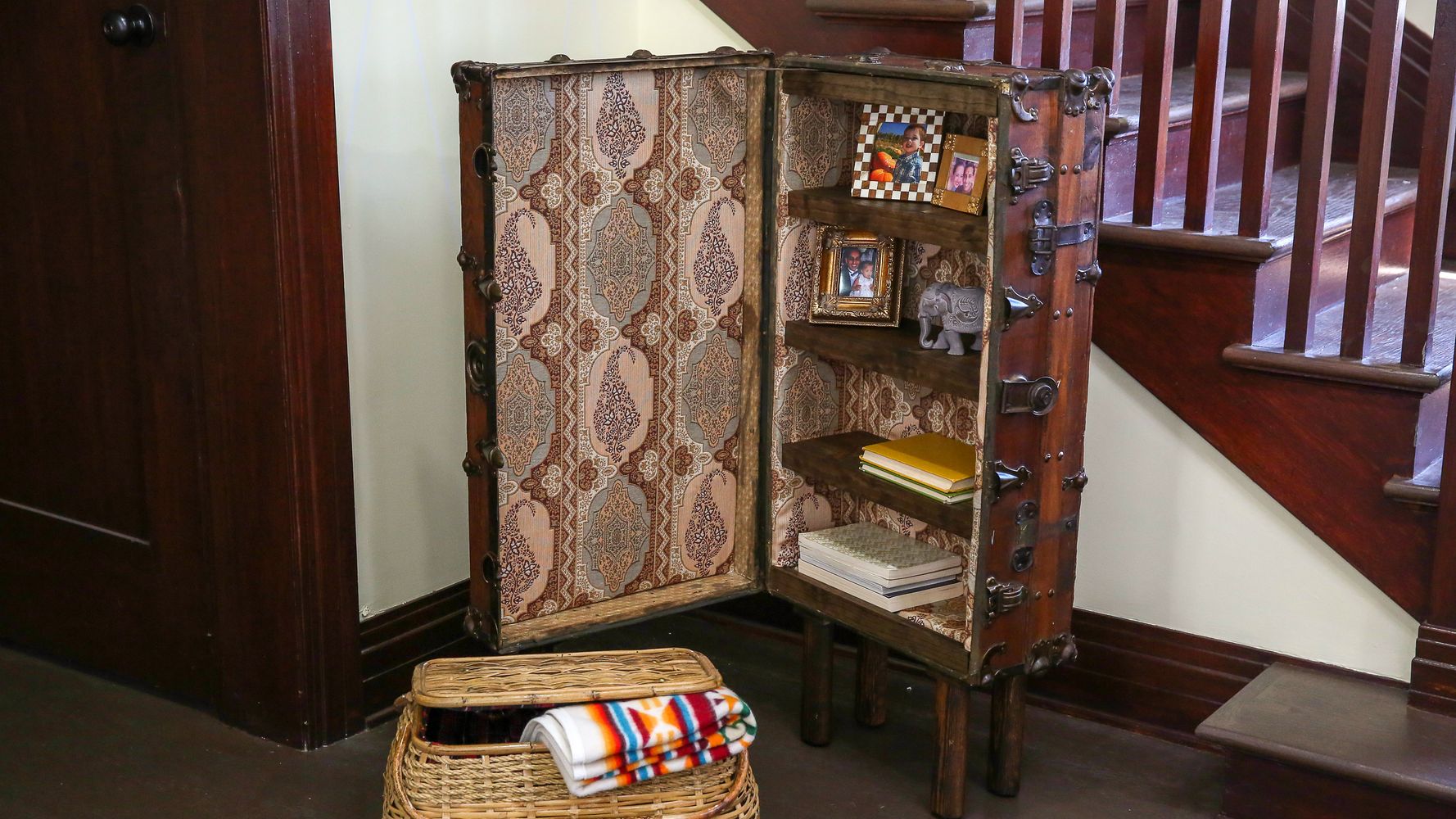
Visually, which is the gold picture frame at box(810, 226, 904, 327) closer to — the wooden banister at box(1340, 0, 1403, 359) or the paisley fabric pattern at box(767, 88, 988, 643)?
the paisley fabric pattern at box(767, 88, 988, 643)

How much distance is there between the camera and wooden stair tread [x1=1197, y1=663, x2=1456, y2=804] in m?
2.05

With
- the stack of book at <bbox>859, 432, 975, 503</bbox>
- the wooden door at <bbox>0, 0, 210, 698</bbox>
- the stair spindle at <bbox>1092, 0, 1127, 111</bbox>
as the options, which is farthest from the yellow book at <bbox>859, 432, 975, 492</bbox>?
the wooden door at <bbox>0, 0, 210, 698</bbox>

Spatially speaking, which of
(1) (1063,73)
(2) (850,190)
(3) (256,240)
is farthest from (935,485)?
(3) (256,240)

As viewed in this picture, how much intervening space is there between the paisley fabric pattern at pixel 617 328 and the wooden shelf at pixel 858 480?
0.13 m

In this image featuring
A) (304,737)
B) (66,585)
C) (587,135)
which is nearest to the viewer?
(587,135)

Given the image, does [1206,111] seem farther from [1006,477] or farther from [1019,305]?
[1006,477]

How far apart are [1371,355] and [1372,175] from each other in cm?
28

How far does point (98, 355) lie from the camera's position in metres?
2.64

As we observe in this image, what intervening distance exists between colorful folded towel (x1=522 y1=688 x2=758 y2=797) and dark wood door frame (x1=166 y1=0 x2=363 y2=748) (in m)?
0.66

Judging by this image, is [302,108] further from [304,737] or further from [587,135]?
[304,737]

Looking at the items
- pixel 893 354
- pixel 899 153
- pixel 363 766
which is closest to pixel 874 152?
pixel 899 153

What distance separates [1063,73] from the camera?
1.95 metres

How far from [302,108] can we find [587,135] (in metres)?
0.47

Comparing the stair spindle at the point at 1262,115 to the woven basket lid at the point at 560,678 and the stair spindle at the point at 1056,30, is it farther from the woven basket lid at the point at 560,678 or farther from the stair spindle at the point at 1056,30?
the woven basket lid at the point at 560,678
